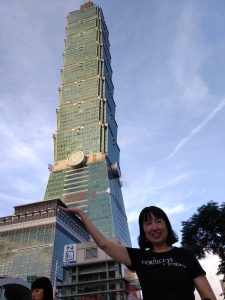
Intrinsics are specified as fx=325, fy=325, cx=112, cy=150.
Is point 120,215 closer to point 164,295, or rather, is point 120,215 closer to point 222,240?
point 222,240

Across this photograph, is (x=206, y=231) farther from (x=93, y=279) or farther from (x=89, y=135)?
(x=89, y=135)

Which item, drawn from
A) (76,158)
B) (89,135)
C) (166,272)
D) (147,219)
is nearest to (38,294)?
(147,219)

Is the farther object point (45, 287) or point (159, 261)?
point (45, 287)

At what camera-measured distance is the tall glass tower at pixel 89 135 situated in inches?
5472

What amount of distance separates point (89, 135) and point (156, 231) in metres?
156

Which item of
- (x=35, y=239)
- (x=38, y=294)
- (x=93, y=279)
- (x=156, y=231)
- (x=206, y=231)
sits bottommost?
(x=38, y=294)

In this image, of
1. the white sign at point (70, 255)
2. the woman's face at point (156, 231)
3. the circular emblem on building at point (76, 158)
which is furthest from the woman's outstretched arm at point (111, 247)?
the circular emblem on building at point (76, 158)

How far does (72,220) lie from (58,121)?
6631 centimetres

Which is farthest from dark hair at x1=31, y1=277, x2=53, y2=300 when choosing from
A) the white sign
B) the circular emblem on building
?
the circular emblem on building

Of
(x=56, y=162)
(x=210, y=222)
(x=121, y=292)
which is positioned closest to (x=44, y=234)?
(x=121, y=292)

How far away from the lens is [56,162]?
158125 mm

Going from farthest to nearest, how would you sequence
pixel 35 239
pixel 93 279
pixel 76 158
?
pixel 76 158
pixel 35 239
pixel 93 279

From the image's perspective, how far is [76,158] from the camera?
15200cm

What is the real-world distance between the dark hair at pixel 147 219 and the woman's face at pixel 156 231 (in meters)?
0.05
